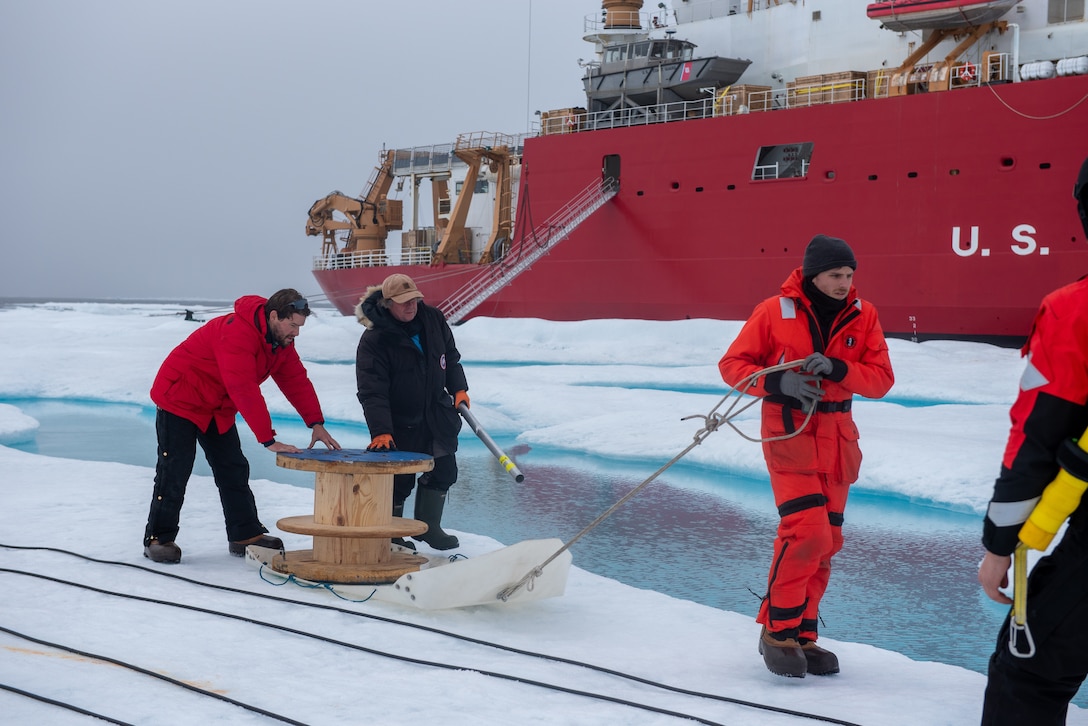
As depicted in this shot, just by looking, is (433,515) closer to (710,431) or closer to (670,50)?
(710,431)

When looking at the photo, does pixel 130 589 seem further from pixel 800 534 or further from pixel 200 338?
pixel 800 534

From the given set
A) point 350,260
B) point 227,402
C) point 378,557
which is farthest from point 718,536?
point 350,260

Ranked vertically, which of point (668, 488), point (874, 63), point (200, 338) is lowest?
point (668, 488)

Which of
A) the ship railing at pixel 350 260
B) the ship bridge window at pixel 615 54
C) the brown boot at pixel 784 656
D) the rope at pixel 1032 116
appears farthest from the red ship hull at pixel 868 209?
the brown boot at pixel 784 656

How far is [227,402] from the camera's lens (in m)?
4.69

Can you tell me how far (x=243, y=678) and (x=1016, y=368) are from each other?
42.6 feet

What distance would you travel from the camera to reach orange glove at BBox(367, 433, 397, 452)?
14.9 feet

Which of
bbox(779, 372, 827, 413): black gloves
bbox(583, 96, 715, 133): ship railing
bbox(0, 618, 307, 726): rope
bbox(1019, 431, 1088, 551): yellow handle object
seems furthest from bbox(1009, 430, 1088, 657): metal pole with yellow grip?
bbox(583, 96, 715, 133): ship railing

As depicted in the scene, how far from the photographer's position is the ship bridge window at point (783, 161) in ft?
54.1

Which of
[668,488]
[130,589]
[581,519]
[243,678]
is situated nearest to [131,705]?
[243,678]

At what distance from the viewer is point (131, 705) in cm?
283

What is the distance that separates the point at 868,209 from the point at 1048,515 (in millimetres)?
14606

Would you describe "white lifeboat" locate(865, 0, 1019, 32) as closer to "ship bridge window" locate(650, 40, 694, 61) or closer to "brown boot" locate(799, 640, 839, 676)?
"ship bridge window" locate(650, 40, 694, 61)

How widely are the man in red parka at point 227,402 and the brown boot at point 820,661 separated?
209 cm
